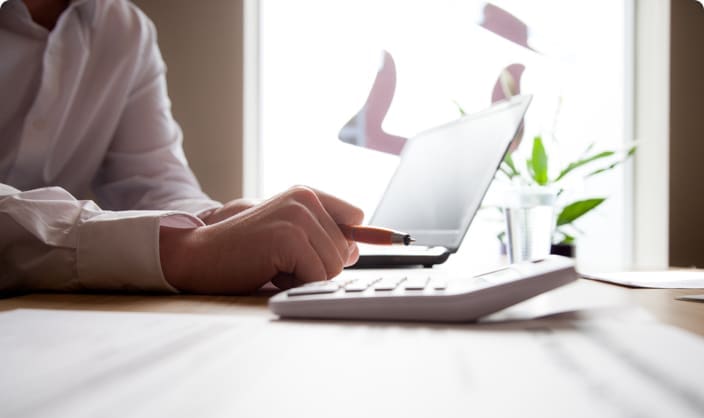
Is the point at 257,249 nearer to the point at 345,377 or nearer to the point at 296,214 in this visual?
the point at 296,214

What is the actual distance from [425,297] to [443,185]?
1.86 feet

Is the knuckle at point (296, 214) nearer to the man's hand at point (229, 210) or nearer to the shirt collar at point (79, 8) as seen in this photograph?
the man's hand at point (229, 210)

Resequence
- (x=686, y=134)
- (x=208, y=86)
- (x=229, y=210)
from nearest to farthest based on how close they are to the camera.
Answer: (x=229, y=210), (x=208, y=86), (x=686, y=134)

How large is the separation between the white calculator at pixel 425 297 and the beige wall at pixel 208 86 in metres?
1.34

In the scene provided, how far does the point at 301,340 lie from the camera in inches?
9.7

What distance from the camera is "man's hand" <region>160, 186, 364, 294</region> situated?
0.40 meters

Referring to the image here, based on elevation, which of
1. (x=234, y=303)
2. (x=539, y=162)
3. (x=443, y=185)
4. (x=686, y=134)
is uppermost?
(x=686, y=134)

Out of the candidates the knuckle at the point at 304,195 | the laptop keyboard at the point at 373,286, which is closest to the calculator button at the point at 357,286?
the laptop keyboard at the point at 373,286

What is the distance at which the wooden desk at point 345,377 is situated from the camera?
0.15 metres

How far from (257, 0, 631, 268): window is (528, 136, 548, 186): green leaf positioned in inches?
14.9

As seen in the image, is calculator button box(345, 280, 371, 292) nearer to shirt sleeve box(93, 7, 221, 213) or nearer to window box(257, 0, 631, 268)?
shirt sleeve box(93, 7, 221, 213)

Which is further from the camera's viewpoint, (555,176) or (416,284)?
(555,176)

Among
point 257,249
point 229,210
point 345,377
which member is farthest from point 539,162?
point 345,377

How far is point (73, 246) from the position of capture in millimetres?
429
